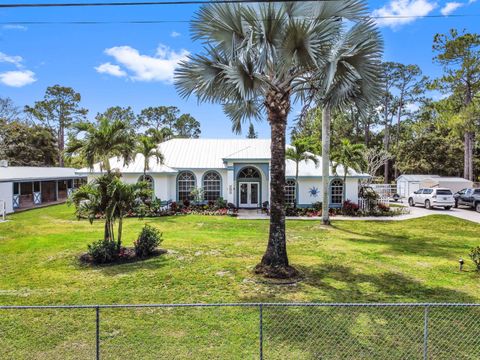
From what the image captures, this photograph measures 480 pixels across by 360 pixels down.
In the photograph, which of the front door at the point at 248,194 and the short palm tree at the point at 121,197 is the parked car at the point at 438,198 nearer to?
the front door at the point at 248,194

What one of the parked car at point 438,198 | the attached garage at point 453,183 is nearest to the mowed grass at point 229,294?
the parked car at point 438,198

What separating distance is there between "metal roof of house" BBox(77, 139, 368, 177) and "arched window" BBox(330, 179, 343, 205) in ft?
2.46

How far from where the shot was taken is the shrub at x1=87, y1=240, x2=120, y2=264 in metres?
10.5

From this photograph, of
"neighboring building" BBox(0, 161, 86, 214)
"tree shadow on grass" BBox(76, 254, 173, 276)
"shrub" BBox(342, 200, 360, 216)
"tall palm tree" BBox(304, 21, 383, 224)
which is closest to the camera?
"tall palm tree" BBox(304, 21, 383, 224)

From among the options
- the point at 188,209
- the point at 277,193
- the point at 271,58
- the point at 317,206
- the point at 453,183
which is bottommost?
the point at 188,209

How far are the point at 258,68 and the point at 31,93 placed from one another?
49451 mm

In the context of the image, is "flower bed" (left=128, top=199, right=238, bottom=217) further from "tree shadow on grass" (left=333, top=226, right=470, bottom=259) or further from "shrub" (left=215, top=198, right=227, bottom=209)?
"tree shadow on grass" (left=333, top=226, right=470, bottom=259)

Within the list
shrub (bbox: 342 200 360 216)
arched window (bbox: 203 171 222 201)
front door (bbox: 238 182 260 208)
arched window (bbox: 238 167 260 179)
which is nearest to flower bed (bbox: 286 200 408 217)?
shrub (bbox: 342 200 360 216)

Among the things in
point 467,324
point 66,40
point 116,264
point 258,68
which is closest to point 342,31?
point 258,68

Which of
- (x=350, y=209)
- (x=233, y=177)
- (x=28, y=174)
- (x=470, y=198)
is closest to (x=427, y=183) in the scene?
(x=470, y=198)

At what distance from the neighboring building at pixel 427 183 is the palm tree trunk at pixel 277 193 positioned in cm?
2956

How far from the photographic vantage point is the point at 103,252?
10531 mm

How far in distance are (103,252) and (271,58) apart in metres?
7.76

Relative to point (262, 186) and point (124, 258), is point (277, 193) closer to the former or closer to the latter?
point (124, 258)
